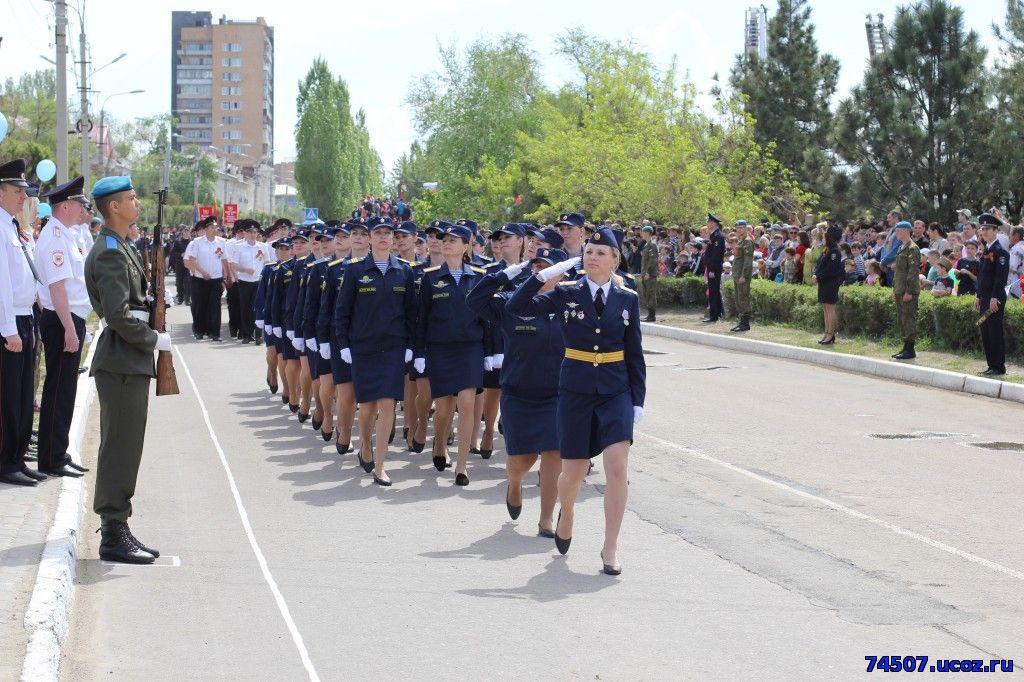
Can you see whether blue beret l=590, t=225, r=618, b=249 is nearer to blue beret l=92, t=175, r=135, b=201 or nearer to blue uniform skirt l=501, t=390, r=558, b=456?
blue uniform skirt l=501, t=390, r=558, b=456

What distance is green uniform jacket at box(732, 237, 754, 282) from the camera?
85.3ft

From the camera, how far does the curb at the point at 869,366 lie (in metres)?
17.0

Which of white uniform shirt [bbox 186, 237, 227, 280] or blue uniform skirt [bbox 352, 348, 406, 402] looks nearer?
blue uniform skirt [bbox 352, 348, 406, 402]

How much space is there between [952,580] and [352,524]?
3853 millimetres

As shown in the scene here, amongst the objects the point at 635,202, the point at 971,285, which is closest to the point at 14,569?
the point at 971,285

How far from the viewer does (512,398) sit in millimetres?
9227

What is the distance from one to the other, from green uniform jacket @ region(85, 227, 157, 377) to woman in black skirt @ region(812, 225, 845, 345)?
15.9 meters

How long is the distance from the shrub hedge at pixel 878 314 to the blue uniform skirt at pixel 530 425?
1150cm

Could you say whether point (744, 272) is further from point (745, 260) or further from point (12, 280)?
point (12, 280)

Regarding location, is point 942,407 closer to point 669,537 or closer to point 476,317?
point 476,317

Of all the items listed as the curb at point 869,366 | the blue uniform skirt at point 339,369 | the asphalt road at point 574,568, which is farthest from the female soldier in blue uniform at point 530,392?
the curb at point 869,366

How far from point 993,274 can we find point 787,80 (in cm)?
2783

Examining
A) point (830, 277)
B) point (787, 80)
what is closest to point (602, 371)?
point (830, 277)

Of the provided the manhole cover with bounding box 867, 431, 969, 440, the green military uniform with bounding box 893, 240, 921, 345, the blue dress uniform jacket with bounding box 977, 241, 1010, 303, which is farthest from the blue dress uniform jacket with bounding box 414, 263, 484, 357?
the green military uniform with bounding box 893, 240, 921, 345
